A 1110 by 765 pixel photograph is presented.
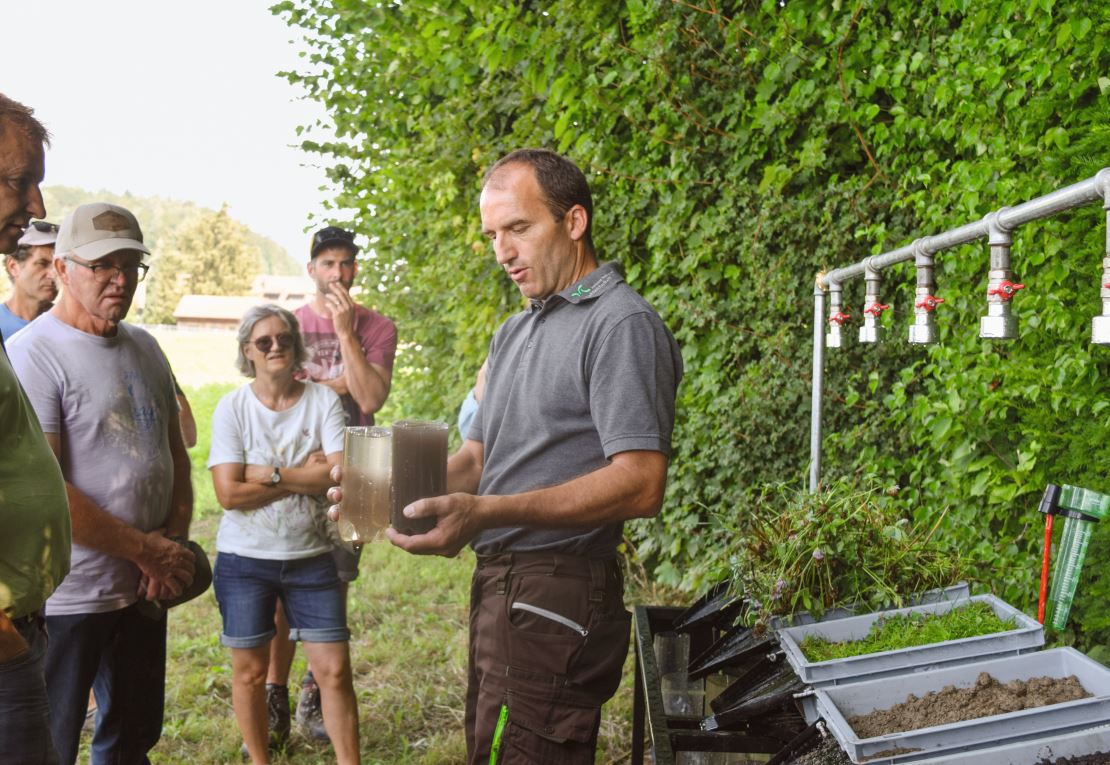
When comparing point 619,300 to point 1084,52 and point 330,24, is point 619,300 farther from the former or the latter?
point 330,24

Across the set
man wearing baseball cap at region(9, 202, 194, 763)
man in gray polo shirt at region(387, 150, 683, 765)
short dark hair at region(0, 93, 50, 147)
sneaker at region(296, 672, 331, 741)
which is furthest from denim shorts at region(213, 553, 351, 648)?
short dark hair at region(0, 93, 50, 147)

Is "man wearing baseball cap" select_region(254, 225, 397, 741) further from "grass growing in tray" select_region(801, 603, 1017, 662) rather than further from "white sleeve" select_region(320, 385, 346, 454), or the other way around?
"grass growing in tray" select_region(801, 603, 1017, 662)

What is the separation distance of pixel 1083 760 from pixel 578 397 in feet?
3.76

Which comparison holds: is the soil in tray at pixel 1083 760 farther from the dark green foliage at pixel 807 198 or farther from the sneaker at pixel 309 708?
the sneaker at pixel 309 708

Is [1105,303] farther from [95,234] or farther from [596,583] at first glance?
[95,234]

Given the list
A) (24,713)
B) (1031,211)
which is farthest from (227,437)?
(1031,211)

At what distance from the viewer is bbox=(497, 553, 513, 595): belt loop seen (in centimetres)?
218

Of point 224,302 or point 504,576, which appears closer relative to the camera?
point 504,576

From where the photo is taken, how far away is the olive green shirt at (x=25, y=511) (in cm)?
194

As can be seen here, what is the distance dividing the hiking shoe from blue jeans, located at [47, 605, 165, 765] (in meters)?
1.19

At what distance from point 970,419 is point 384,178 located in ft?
16.8

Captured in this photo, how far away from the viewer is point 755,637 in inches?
93.7

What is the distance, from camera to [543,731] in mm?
2100

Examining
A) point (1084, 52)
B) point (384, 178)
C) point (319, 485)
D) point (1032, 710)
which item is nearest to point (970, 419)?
point (1084, 52)
